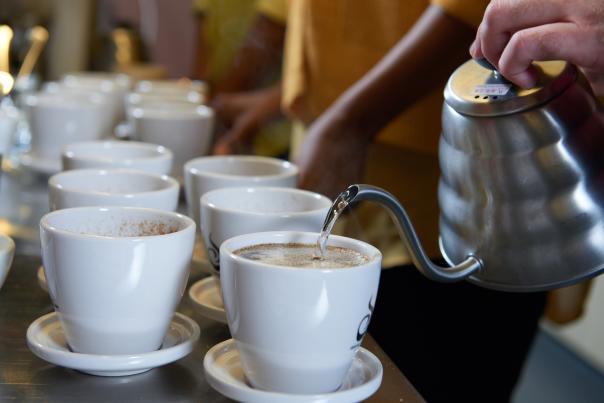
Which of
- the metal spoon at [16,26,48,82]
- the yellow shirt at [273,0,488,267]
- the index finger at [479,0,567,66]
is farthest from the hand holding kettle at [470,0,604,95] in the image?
the metal spoon at [16,26,48,82]

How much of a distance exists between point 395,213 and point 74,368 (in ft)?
0.91

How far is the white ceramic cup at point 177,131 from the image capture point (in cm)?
136

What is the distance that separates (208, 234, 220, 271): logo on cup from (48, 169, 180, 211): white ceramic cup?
0.25 ft

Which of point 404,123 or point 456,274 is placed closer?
point 456,274

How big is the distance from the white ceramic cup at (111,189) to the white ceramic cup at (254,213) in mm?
53

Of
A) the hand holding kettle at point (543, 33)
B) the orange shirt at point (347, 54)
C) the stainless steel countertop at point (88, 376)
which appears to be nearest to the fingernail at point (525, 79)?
the hand holding kettle at point (543, 33)

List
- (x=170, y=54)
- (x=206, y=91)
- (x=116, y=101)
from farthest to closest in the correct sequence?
(x=170, y=54)
(x=206, y=91)
(x=116, y=101)

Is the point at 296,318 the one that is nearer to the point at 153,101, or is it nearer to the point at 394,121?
the point at 394,121

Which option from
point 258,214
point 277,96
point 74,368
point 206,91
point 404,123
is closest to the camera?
point 74,368

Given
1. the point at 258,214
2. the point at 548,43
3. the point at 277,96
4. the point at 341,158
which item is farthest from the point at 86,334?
the point at 277,96

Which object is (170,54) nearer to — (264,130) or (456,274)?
(264,130)

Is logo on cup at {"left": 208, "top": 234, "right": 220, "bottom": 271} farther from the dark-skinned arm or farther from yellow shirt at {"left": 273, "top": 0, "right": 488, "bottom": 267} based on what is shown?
yellow shirt at {"left": 273, "top": 0, "right": 488, "bottom": 267}

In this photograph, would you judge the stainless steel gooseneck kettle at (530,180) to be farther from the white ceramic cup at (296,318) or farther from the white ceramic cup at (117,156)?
the white ceramic cup at (117,156)

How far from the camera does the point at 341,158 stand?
1.26 metres
